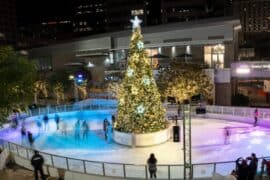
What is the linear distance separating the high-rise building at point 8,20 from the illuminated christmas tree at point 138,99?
332ft

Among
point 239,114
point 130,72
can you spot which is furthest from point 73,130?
point 239,114

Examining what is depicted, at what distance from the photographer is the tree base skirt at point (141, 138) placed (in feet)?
70.0

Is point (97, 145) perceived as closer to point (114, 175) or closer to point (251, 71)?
point (114, 175)

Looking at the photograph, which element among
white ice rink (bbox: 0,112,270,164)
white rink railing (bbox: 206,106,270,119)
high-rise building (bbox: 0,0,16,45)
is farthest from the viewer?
high-rise building (bbox: 0,0,16,45)

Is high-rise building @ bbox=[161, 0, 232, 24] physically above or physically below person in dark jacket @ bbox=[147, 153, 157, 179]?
above

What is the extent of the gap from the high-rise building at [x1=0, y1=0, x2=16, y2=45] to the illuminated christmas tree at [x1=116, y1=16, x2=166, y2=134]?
332ft

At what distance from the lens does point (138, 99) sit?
2184 cm

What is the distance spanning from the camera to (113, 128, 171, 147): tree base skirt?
21.3m

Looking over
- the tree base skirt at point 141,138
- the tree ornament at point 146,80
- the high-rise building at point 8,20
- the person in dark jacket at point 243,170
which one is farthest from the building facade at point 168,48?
the high-rise building at point 8,20

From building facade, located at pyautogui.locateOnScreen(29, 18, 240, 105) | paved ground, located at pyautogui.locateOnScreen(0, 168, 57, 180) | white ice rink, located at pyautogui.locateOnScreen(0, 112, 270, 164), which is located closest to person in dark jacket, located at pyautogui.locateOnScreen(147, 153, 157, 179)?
white ice rink, located at pyautogui.locateOnScreen(0, 112, 270, 164)

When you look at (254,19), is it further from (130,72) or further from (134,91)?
(134,91)

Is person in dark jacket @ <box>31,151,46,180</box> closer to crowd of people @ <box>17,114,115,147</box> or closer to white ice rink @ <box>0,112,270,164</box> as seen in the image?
white ice rink @ <box>0,112,270,164</box>

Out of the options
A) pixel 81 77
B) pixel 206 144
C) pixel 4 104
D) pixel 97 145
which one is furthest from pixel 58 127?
pixel 81 77

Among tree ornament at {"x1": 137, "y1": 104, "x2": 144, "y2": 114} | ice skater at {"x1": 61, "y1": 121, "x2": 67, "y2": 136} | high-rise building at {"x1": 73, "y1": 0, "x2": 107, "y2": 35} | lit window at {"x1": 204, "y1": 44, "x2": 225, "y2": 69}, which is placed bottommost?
ice skater at {"x1": 61, "y1": 121, "x2": 67, "y2": 136}
